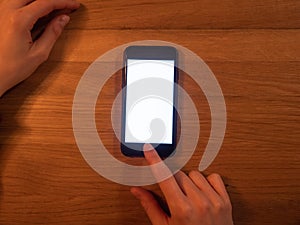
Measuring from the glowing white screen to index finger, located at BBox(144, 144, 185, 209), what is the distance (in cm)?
2

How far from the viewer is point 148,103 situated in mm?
592

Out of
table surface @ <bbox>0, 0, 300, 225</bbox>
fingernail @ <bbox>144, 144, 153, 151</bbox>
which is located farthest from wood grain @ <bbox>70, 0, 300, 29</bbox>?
fingernail @ <bbox>144, 144, 153, 151</bbox>

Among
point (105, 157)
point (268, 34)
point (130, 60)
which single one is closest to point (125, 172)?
point (105, 157)

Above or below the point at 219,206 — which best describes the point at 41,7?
above

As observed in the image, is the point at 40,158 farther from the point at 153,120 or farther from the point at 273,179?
the point at 273,179

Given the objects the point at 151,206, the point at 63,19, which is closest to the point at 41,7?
the point at 63,19

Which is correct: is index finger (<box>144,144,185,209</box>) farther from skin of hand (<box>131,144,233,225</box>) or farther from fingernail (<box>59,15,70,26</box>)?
fingernail (<box>59,15,70,26</box>)

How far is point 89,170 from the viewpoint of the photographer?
59 cm

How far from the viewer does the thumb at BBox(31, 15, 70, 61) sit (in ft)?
1.94

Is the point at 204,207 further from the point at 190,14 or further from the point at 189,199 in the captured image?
the point at 190,14

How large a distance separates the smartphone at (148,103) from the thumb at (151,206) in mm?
48

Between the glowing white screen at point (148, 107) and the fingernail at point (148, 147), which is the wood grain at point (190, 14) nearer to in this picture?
the glowing white screen at point (148, 107)

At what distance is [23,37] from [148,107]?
0.61 feet

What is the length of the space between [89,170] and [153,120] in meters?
0.11
